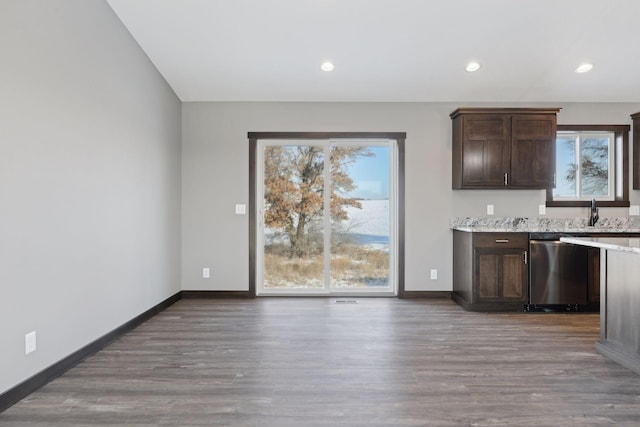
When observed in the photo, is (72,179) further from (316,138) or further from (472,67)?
(472,67)

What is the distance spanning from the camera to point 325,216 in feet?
16.0

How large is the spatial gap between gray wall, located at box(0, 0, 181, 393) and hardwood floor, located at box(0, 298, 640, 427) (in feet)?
1.23

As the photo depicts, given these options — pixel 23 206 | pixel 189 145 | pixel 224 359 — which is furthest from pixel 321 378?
pixel 189 145

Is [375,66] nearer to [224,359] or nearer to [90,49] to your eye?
[90,49]

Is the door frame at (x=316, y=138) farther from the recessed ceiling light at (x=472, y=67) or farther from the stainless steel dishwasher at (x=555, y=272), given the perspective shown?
the stainless steel dishwasher at (x=555, y=272)

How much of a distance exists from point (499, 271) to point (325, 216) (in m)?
2.06

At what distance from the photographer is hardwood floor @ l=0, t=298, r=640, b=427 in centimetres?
203

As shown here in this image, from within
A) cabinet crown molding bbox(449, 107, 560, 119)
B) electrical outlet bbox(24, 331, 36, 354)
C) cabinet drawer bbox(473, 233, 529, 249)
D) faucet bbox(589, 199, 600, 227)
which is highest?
cabinet crown molding bbox(449, 107, 560, 119)

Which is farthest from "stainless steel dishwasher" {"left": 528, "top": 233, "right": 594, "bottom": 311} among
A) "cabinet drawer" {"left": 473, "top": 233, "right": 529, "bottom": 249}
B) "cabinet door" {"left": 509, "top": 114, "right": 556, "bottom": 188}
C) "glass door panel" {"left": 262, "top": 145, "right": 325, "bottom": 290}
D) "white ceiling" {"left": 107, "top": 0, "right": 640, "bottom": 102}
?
"glass door panel" {"left": 262, "top": 145, "right": 325, "bottom": 290}

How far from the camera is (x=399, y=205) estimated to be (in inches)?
188

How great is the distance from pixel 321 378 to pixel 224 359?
2.52ft

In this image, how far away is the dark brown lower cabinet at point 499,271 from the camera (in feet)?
13.6

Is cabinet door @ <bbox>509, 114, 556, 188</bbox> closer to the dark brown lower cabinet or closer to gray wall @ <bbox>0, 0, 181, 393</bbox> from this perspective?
the dark brown lower cabinet

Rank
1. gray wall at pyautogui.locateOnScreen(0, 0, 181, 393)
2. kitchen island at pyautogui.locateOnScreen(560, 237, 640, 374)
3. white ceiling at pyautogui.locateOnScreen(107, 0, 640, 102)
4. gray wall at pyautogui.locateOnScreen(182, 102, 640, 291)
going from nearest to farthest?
gray wall at pyautogui.locateOnScreen(0, 0, 181, 393) < kitchen island at pyautogui.locateOnScreen(560, 237, 640, 374) < white ceiling at pyautogui.locateOnScreen(107, 0, 640, 102) < gray wall at pyautogui.locateOnScreen(182, 102, 640, 291)
